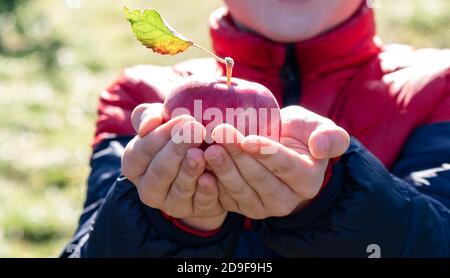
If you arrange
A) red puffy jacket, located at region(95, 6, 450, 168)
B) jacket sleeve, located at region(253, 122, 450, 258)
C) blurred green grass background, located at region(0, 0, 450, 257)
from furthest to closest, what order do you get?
blurred green grass background, located at region(0, 0, 450, 257) → red puffy jacket, located at region(95, 6, 450, 168) → jacket sleeve, located at region(253, 122, 450, 258)

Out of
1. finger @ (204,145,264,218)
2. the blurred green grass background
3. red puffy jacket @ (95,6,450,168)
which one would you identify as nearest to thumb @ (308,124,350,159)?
finger @ (204,145,264,218)

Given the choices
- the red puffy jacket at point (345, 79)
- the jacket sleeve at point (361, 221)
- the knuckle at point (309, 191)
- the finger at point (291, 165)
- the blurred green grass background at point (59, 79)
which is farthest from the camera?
the blurred green grass background at point (59, 79)

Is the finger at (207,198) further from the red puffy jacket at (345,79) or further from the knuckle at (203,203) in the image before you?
the red puffy jacket at (345,79)

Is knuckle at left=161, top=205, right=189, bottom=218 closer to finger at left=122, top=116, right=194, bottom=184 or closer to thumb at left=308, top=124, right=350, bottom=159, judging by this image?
finger at left=122, top=116, right=194, bottom=184

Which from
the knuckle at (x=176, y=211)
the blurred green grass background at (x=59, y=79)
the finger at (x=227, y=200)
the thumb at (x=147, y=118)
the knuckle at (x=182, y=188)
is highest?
the thumb at (x=147, y=118)

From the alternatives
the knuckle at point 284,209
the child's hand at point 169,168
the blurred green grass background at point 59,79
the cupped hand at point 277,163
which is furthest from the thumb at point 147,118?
the blurred green grass background at point 59,79

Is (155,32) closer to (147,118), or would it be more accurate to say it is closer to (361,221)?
(147,118)

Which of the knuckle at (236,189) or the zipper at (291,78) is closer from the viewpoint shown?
the knuckle at (236,189)
